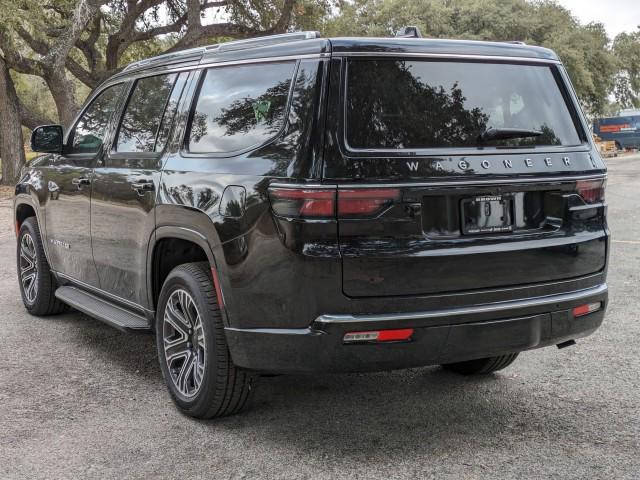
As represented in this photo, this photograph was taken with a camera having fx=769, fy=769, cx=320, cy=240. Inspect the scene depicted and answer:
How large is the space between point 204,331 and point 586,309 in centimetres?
194

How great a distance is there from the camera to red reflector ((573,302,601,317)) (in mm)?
3846

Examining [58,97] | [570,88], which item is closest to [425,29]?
[58,97]

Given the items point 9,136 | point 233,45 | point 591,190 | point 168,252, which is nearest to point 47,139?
point 168,252

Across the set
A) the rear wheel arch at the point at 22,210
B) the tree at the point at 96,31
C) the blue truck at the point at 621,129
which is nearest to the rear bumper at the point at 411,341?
the rear wheel arch at the point at 22,210

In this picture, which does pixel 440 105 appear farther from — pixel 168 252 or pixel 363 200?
pixel 168 252

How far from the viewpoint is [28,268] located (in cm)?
657

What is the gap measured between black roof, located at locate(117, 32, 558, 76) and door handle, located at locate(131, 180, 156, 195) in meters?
0.74

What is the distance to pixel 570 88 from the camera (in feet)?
13.5

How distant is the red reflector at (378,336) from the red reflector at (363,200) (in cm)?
52

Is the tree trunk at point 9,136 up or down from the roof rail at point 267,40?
down

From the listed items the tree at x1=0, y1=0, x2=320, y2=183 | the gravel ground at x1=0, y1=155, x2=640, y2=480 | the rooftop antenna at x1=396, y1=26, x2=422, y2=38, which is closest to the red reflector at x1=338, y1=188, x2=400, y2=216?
the rooftop antenna at x1=396, y1=26, x2=422, y2=38

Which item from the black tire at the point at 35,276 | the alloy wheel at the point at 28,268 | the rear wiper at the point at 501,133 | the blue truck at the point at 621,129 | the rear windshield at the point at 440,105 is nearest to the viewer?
the rear windshield at the point at 440,105

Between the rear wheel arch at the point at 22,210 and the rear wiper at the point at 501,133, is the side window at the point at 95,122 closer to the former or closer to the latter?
the rear wheel arch at the point at 22,210

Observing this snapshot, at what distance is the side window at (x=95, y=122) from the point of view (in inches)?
208
